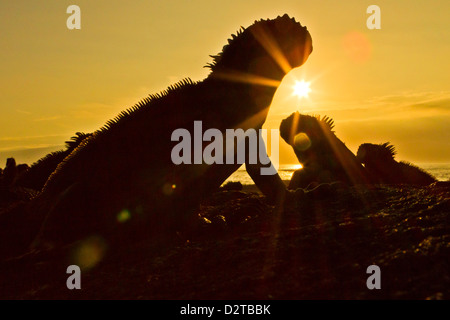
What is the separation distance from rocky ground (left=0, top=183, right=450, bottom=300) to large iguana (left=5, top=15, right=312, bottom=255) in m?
0.47

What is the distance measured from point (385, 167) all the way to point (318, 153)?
170cm

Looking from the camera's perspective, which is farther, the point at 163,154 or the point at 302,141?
the point at 302,141

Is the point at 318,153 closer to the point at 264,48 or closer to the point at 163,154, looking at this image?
the point at 264,48

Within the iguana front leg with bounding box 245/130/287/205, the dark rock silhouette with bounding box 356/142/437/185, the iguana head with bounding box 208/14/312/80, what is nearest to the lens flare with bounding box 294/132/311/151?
the dark rock silhouette with bounding box 356/142/437/185

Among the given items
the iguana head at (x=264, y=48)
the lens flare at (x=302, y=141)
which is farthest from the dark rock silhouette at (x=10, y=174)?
the lens flare at (x=302, y=141)

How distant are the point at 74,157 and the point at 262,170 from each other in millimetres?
2661

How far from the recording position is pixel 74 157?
6758mm

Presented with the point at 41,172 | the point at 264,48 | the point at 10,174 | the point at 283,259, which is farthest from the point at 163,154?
the point at 10,174

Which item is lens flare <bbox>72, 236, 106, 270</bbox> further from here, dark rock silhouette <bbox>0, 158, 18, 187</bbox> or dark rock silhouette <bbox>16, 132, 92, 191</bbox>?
dark rock silhouette <bbox>0, 158, 18, 187</bbox>

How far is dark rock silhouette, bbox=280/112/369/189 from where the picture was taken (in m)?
9.97

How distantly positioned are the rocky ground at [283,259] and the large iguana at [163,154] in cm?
47

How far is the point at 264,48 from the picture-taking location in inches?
294

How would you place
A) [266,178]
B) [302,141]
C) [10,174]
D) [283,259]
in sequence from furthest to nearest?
[10,174]
[302,141]
[266,178]
[283,259]
